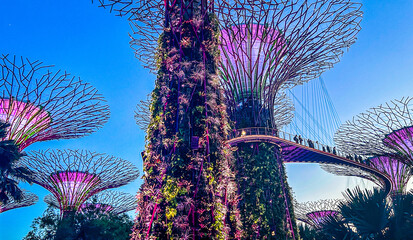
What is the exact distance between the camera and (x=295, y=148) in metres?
20.2

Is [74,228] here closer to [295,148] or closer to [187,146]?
[187,146]

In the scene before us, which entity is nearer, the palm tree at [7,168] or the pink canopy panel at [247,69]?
the palm tree at [7,168]

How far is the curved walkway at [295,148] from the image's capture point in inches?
667

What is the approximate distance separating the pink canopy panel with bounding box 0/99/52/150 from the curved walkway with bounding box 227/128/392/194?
1192 centimetres

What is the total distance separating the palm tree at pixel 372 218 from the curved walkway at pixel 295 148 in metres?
8.20

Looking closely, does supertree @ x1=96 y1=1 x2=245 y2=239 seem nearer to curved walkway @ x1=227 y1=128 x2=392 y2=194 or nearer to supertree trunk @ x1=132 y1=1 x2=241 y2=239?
supertree trunk @ x1=132 y1=1 x2=241 y2=239

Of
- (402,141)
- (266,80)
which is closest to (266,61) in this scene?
(266,80)

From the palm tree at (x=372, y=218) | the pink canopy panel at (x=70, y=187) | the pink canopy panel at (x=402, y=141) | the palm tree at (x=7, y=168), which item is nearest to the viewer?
the palm tree at (x=372, y=218)

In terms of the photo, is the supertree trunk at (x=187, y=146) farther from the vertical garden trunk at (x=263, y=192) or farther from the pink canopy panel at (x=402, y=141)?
the pink canopy panel at (x=402, y=141)

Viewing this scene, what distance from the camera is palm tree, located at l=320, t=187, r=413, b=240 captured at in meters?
7.52

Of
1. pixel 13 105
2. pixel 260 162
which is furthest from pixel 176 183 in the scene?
pixel 13 105

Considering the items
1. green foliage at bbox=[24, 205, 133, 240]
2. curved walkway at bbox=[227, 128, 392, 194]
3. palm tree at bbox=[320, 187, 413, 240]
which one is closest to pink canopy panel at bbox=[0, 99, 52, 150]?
green foliage at bbox=[24, 205, 133, 240]

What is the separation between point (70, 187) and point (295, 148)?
61.4 feet

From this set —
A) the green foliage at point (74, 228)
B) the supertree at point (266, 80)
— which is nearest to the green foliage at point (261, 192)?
the supertree at point (266, 80)
